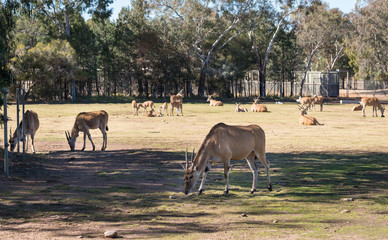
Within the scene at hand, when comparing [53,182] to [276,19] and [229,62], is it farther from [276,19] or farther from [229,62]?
[276,19]

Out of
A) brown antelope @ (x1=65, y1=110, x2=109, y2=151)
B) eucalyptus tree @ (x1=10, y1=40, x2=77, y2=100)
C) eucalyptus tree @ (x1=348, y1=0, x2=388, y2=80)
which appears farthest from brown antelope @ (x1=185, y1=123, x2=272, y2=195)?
eucalyptus tree @ (x1=348, y1=0, x2=388, y2=80)

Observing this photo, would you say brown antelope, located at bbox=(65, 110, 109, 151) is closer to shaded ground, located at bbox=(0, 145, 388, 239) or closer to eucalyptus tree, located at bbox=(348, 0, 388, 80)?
shaded ground, located at bbox=(0, 145, 388, 239)

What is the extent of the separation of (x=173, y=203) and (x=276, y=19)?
62.3 metres

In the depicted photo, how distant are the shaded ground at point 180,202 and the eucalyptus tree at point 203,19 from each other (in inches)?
1958

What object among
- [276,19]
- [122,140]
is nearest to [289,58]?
[276,19]

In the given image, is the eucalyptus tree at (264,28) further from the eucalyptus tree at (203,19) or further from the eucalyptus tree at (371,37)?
the eucalyptus tree at (371,37)

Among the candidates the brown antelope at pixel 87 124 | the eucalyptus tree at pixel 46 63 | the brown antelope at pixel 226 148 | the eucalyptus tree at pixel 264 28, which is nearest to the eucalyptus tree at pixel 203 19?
the eucalyptus tree at pixel 264 28

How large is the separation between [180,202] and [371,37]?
7309cm

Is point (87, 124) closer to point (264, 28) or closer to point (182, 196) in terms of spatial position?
point (182, 196)

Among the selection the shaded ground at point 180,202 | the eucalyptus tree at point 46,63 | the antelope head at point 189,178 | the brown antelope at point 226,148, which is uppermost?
the eucalyptus tree at point 46,63

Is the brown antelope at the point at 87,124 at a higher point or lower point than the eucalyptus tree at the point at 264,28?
lower

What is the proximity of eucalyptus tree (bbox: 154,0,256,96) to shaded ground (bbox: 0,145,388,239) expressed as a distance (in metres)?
49.7

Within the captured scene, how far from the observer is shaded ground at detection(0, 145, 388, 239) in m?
8.80

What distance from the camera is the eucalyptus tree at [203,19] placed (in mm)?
64812
